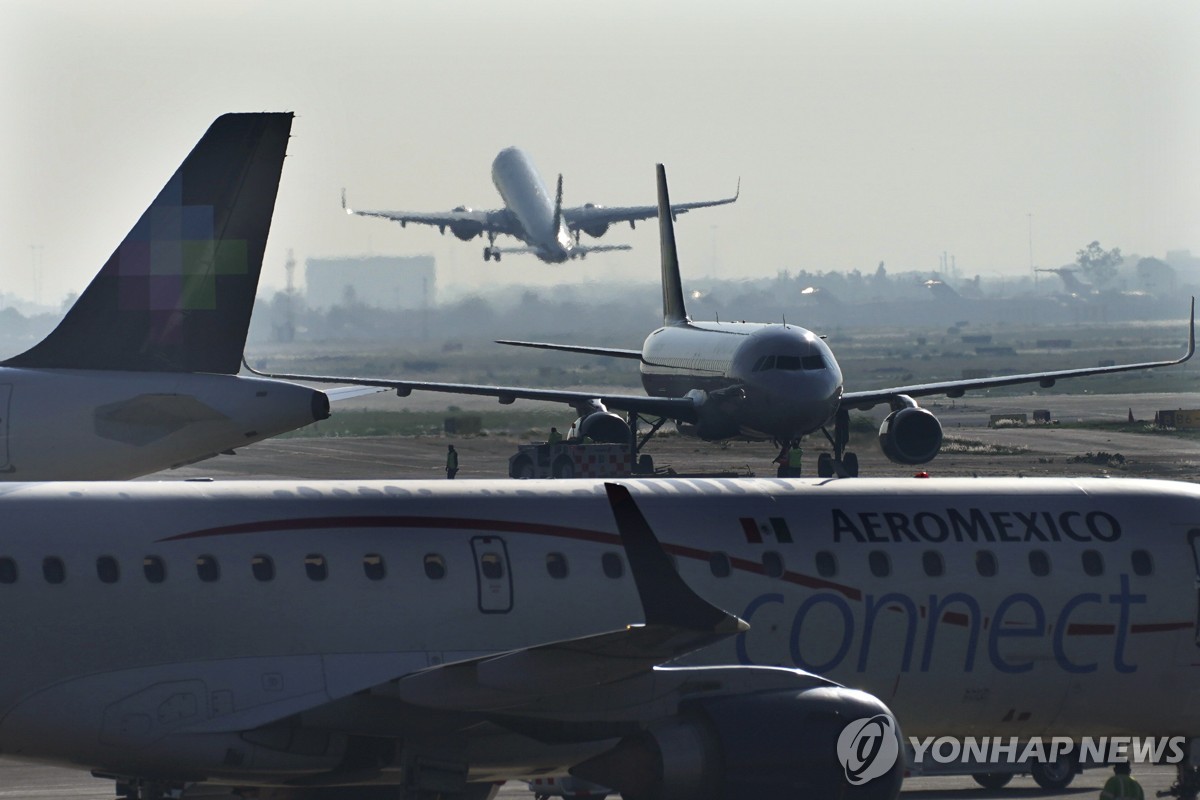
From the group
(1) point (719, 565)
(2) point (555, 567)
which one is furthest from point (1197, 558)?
(2) point (555, 567)

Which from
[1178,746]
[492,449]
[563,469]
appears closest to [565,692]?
[1178,746]

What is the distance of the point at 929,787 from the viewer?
976 inches

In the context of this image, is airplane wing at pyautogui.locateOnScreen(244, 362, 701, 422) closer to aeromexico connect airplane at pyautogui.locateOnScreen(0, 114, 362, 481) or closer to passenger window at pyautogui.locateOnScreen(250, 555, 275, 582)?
aeromexico connect airplane at pyautogui.locateOnScreen(0, 114, 362, 481)

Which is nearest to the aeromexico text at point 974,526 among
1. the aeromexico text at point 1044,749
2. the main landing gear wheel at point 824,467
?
the aeromexico text at point 1044,749

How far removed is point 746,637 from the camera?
66.9ft

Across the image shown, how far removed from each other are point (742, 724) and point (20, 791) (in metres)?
11.5

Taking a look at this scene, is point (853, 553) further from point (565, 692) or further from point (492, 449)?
point (492, 449)

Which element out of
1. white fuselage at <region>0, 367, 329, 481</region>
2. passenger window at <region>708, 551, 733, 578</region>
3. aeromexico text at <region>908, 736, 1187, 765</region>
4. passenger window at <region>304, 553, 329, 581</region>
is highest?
white fuselage at <region>0, 367, 329, 481</region>

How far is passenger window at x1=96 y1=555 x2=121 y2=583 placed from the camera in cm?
1858

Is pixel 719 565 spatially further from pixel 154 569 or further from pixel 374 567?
pixel 154 569

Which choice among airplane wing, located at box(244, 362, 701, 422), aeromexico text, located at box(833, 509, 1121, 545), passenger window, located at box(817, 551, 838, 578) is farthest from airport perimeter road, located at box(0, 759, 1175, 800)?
airplane wing, located at box(244, 362, 701, 422)

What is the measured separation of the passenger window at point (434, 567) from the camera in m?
19.6

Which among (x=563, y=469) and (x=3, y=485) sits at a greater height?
(x=3, y=485)

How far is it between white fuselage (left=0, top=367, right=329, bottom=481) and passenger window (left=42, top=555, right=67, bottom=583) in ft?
29.5
